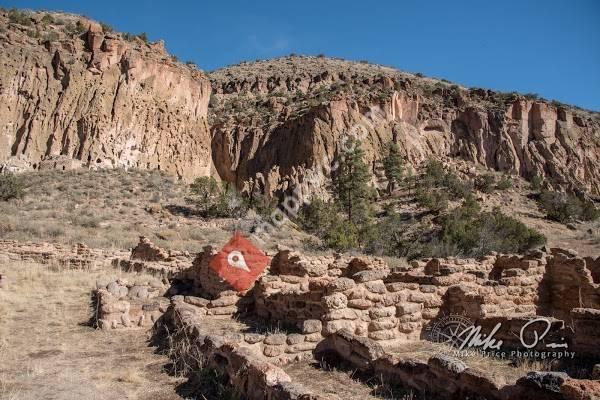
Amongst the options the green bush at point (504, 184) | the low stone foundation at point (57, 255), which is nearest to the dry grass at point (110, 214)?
the low stone foundation at point (57, 255)

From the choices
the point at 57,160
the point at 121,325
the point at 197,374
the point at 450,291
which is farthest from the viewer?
the point at 57,160

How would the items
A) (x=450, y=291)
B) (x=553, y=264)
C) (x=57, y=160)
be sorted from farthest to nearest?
(x=57, y=160), (x=553, y=264), (x=450, y=291)

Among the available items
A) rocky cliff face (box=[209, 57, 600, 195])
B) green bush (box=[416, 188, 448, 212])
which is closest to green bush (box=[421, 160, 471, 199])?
green bush (box=[416, 188, 448, 212])

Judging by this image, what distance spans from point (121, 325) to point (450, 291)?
677 centimetres

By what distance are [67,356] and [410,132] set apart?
54230mm

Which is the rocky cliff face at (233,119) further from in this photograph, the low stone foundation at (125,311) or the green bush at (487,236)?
the low stone foundation at (125,311)

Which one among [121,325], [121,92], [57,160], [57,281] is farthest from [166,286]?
[121,92]

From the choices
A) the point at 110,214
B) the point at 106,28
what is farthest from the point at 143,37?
the point at 110,214

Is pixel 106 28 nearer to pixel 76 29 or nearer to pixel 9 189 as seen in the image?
pixel 76 29

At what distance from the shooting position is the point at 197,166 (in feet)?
163

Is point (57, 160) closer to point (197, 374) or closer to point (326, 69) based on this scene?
point (197, 374)

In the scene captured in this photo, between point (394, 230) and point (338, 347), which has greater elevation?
point (394, 230)

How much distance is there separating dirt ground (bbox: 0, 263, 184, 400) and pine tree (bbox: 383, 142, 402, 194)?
40.0 meters

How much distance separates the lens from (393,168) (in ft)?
158
